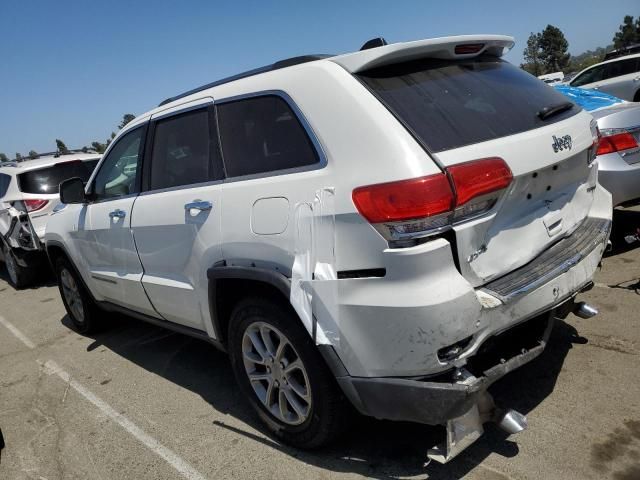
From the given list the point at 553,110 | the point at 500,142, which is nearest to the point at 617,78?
the point at 553,110

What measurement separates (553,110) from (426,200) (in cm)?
112

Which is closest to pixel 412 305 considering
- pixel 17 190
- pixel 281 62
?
pixel 281 62

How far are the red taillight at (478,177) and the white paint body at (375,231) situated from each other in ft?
0.14

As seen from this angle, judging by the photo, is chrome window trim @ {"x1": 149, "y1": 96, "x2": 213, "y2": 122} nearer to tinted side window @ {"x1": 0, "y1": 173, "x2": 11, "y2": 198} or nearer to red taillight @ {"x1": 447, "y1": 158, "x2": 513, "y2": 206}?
red taillight @ {"x1": 447, "y1": 158, "x2": 513, "y2": 206}

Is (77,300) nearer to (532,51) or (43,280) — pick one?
(43,280)

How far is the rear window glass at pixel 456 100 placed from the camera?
2352 millimetres

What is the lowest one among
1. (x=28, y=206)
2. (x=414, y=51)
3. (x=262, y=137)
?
(x=28, y=206)

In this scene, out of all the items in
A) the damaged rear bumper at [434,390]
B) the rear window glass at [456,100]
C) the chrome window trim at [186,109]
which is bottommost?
the damaged rear bumper at [434,390]

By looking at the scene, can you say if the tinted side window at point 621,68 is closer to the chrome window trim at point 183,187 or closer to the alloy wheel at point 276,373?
the chrome window trim at point 183,187

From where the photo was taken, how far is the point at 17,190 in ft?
25.0

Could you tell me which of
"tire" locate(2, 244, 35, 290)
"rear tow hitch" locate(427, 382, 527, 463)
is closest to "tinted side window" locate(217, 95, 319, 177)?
"rear tow hitch" locate(427, 382, 527, 463)

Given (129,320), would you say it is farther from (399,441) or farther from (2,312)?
(399,441)

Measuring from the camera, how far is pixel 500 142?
2389 mm

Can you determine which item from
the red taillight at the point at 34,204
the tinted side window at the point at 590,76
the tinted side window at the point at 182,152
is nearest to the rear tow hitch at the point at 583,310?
the tinted side window at the point at 182,152
